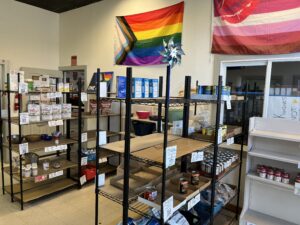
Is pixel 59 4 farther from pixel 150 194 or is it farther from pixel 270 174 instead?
pixel 270 174

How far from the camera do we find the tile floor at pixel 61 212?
102 inches

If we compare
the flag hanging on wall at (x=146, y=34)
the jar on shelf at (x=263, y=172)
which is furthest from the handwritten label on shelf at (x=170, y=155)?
the flag hanging on wall at (x=146, y=34)

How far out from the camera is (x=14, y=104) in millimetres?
4457

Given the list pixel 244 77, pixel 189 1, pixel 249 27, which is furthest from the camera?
pixel 189 1

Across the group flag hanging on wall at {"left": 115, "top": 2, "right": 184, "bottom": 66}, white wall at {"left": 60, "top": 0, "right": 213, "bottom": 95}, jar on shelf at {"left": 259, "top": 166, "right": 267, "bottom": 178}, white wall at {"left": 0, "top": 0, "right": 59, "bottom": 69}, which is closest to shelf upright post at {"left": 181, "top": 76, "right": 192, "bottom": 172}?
jar on shelf at {"left": 259, "top": 166, "right": 267, "bottom": 178}

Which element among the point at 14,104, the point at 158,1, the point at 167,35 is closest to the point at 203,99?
the point at 167,35

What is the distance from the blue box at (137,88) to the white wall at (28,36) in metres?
3.93

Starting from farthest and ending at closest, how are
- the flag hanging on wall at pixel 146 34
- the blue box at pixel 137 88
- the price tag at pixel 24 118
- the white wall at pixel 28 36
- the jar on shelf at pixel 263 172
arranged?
1. the white wall at pixel 28 36
2. the flag hanging on wall at pixel 146 34
3. the price tag at pixel 24 118
4. the jar on shelf at pixel 263 172
5. the blue box at pixel 137 88

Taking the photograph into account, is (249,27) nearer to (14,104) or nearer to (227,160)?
(227,160)

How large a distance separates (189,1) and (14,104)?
12.1 ft

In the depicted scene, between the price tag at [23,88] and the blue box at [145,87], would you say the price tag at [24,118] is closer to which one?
the price tag at [23,88]

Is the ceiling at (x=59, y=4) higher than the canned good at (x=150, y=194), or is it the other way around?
the ceiling at (x=59, y=4)

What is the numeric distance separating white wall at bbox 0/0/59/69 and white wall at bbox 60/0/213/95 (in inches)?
8.1

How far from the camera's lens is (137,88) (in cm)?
159
